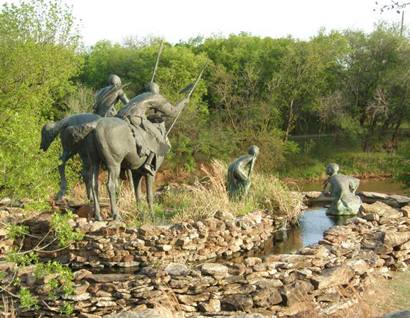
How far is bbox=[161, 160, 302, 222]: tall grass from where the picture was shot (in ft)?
32.6

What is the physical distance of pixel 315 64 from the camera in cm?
→ 3553

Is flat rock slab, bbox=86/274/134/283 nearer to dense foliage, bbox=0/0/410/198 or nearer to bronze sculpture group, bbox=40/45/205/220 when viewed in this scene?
bronze sculpture group, bbox=40/45/205/220

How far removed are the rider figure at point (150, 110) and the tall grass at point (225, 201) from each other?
42.2 inches

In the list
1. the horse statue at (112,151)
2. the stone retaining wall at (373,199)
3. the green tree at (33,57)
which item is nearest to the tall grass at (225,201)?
the horse statue at (112,151)

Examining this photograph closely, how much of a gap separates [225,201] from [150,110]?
2.22m

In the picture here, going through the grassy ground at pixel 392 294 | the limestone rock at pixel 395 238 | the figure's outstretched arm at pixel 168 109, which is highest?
Answer: the figure's outstretched arm at pixel 168 109

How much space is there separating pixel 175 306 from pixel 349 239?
3.66 metres

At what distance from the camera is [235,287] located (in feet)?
24.4

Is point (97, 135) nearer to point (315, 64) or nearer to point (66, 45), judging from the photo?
point (66, 45)

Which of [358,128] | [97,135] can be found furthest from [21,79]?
[358,128]

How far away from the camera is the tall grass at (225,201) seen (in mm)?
9936

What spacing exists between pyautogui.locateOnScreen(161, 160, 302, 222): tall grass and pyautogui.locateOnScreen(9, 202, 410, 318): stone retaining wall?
6.59 feet

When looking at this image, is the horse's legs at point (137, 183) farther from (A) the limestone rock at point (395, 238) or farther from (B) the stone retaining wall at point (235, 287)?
(A) the limestone rock at point (395, 238)

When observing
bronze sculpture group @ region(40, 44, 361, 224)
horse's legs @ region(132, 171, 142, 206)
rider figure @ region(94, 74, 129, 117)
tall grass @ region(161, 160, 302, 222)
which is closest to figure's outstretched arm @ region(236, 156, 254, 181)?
bronze sculpture group @ region(40, 44, 361, 224)
